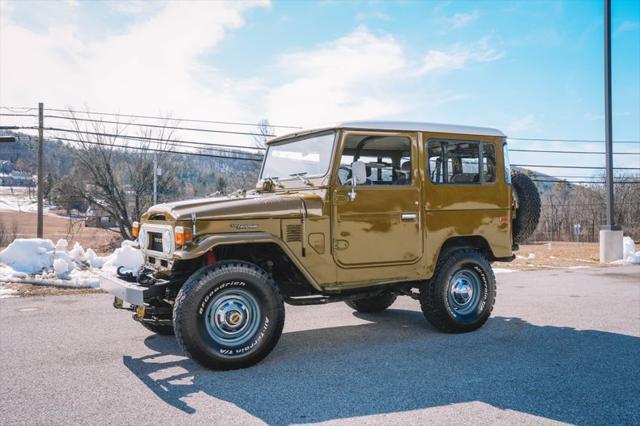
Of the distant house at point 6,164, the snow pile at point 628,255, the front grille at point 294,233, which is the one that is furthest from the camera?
the distant house at point 6,164

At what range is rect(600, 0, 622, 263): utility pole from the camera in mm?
16156

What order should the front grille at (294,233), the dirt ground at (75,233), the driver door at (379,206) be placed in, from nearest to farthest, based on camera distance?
the front grille at (294,233), the driver door at (379,206), the dirt ground at (75,233)

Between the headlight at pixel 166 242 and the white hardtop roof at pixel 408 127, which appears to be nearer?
the headlight at pixel 166 242

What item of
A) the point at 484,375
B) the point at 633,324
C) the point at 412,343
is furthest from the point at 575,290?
the point at 484,375

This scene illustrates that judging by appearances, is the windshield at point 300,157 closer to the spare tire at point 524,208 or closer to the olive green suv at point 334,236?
the olive green suv at point 334,236

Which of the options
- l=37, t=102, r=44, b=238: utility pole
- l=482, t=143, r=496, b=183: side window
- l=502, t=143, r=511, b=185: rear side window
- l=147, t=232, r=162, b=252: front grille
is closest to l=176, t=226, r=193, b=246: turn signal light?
l=147, t=232, r=162, b=252: front grille

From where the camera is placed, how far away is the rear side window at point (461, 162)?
6.07 metres

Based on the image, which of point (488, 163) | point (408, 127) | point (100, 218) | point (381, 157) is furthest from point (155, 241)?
point (100, 218)

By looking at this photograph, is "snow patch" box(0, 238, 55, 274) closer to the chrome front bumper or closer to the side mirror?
the chrome front bumper

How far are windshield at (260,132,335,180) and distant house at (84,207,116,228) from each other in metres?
23.8

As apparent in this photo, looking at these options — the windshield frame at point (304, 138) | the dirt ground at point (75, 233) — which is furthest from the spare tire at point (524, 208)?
the dirt ground at point (75, 233)

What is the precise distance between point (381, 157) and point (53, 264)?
7.47 m

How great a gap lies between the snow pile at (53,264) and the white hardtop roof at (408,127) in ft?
17.6

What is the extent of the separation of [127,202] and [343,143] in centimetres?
2737
